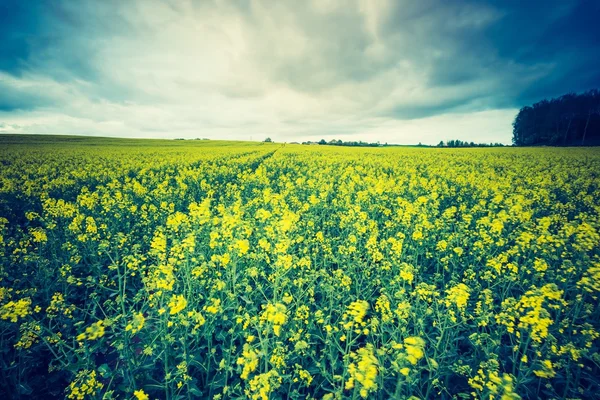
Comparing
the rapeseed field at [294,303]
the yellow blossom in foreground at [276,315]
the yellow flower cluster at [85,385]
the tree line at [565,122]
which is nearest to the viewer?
the yellow flower cluster at [85,385]

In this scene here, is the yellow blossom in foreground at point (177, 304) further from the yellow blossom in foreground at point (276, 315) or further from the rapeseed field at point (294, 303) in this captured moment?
the yellow blossom in foreground at point (276, 315)

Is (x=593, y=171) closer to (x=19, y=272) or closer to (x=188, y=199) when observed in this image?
(x=188, y=199)

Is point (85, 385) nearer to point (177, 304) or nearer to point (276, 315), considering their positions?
point (177, 304)

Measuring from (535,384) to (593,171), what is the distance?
867 inches

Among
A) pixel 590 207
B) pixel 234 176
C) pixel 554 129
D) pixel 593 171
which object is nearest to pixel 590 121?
pixel 554 129

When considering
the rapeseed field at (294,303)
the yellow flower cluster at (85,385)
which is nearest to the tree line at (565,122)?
the rapeseed field at (294,303)

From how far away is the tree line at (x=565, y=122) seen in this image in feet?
203

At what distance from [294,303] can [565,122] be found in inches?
3823

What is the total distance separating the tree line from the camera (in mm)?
61938

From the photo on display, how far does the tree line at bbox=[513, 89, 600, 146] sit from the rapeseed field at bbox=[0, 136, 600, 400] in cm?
8034

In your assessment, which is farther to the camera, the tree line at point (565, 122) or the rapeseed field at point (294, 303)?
the tree line at point (565, 122)

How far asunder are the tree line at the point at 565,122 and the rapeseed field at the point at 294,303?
8034cm

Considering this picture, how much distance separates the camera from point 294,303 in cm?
400

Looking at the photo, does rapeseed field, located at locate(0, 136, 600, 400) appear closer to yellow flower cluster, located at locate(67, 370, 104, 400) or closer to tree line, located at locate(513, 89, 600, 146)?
yellow flower cluster, located at locate(67, 370, 104, 400)
